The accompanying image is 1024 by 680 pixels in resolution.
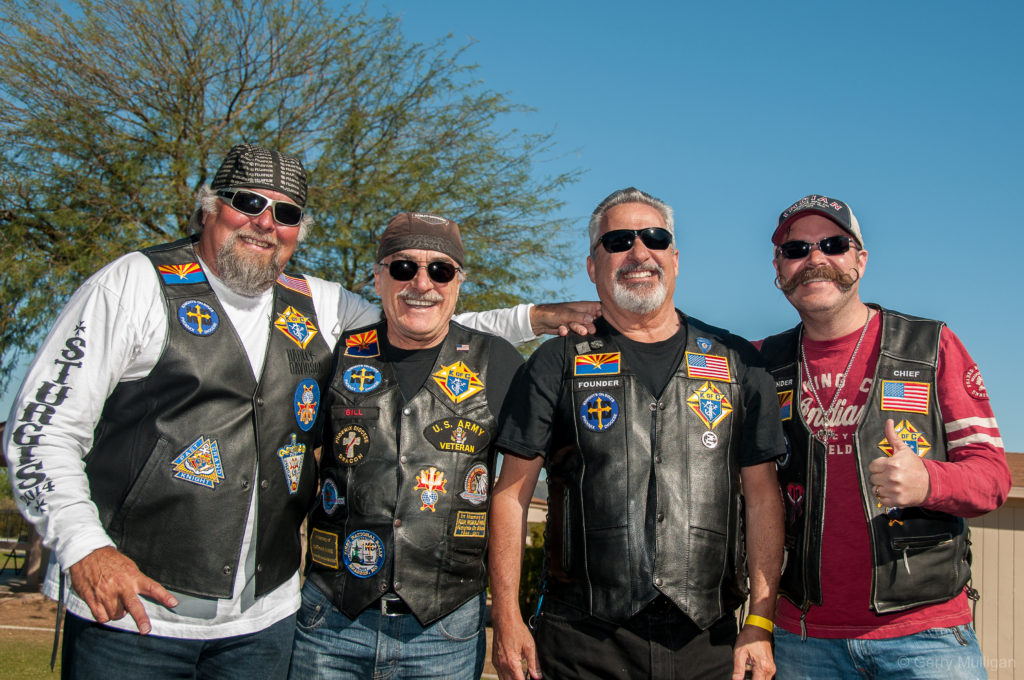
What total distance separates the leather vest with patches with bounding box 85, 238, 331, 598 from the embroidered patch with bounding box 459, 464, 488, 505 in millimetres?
708

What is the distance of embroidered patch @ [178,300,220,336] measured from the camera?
3.31m

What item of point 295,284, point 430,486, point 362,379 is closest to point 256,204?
point 295,284

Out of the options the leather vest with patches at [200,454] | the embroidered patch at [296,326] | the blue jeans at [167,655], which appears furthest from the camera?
the embroidered patch at [296,326]

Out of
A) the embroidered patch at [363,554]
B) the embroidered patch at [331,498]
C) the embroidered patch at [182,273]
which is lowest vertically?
the embroidered patch at [363,554]

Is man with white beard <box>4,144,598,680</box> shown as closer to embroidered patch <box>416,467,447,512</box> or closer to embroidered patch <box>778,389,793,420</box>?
embroidered patch <box>416,467,447,512</box>

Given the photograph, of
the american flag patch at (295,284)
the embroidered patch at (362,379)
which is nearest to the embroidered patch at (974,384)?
the embroidered patch at (362,379)

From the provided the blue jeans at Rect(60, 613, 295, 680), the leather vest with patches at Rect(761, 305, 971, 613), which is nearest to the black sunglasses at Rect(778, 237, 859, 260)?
the leather vest with patches at Rect(761, 305, 971, 613)

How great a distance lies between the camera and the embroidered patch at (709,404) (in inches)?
135

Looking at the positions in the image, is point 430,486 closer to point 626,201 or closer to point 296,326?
point 296,326

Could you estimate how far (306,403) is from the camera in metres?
3.57

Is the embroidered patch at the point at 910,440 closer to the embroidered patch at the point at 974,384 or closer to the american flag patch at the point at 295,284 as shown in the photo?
the embroidered patch at the point at 974,384

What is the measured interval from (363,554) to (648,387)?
141cm

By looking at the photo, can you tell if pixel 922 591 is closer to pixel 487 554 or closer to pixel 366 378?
pixel 487 554

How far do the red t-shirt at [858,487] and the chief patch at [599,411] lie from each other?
91 cm
